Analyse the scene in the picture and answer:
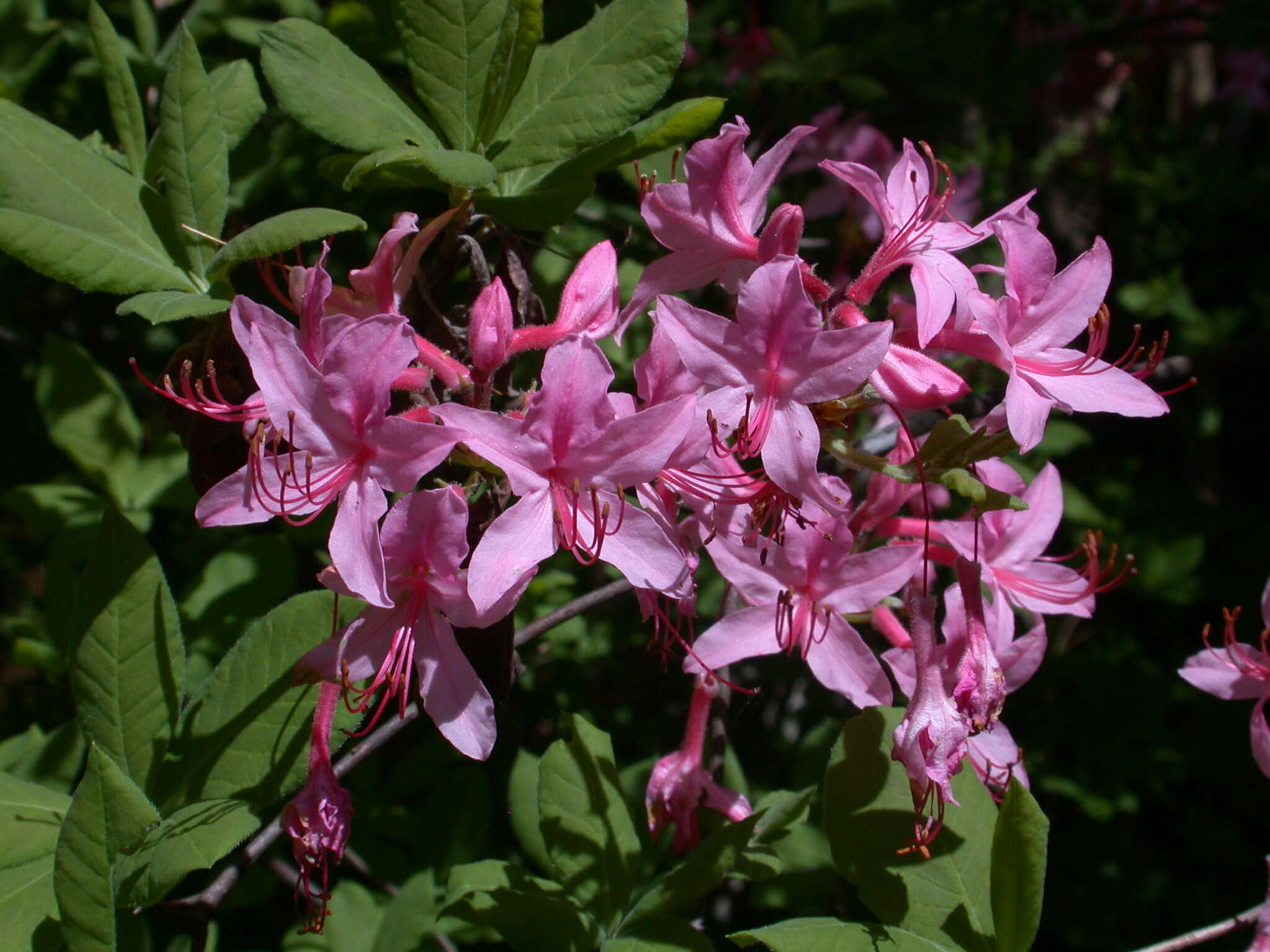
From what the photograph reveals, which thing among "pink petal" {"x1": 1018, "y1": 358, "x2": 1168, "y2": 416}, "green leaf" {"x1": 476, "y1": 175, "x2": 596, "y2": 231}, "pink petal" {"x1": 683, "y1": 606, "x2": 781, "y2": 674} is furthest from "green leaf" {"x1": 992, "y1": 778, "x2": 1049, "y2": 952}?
"green leaf" {"x1": 476, "y1": 175, "x2": 596, "y2": 231}

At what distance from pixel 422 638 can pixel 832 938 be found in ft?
1.90

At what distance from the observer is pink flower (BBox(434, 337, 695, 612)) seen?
1.12 m

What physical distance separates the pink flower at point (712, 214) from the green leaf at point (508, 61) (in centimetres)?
29

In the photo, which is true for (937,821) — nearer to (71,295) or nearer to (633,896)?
(633,896)

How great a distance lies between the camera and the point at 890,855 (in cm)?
137

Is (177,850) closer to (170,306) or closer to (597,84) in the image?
(170,306)

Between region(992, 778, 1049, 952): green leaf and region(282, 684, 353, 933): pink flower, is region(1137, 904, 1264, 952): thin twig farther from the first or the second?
region(282, 684, 353, 933): pink flower

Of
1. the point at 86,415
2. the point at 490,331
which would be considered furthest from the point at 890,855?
the point at 86,415

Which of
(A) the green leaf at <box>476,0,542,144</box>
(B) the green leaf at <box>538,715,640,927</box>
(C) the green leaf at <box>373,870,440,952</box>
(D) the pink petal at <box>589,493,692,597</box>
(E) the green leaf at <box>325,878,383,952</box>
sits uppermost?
(A) the green leaf at <box>476,0,542,144</box>

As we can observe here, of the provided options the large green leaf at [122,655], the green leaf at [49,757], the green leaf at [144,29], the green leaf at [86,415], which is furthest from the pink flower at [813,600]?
the green leaf at [144,29]

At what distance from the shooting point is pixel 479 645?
1.35 metres

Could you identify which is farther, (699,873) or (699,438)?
(699,873)

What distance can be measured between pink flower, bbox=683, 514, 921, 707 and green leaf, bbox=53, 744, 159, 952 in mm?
696

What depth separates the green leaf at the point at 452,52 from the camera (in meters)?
1.41
